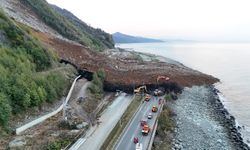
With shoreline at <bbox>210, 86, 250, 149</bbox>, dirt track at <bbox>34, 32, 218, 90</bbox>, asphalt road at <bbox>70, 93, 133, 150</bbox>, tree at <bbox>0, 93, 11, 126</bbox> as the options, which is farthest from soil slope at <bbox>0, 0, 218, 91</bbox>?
tree at <bbox>0, 93, 11, 126</bbox>

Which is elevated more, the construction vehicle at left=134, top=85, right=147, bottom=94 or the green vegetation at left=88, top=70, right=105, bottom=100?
the green vegetation at left=88, top=70, right=105, bottom=100

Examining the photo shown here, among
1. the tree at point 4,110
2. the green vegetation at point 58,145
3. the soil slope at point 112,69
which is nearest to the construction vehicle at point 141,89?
the soil slope at point 112,69

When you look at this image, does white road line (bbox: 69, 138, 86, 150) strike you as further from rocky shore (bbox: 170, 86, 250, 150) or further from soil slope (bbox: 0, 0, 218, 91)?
soil slope (bbox: 0, 0, 218, 91)

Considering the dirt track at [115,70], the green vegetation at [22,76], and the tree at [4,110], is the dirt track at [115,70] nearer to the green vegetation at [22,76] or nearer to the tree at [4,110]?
the green vegetation at [22,76]

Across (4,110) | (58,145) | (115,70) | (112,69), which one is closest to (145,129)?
(58,145)

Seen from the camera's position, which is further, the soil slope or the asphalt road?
the soil slope

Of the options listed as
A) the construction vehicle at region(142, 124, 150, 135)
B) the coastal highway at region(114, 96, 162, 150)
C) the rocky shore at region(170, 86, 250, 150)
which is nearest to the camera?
the coastal highway at region(114, 96, 162, 150)

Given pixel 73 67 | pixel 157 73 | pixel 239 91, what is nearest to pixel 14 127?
pixel 73 67

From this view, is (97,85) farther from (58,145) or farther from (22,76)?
(58,145)
